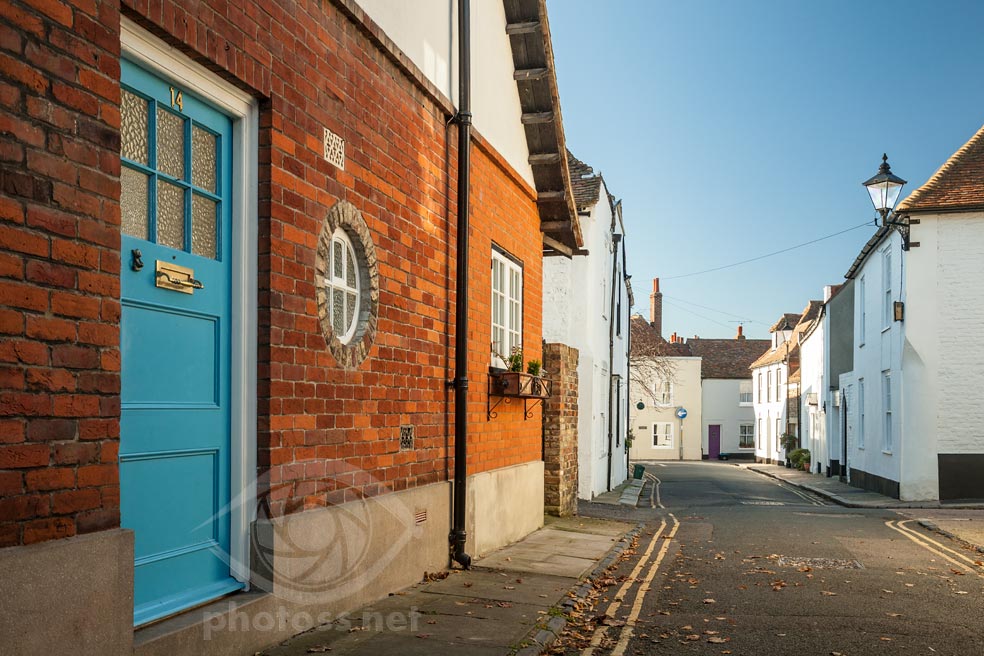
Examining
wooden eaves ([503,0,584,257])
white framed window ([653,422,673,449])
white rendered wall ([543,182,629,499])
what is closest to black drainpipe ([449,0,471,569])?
wooden eaves ([503,0,584,257])

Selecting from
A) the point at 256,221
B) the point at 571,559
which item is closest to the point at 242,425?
the point at 256,221

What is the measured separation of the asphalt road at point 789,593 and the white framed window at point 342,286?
2.79 m

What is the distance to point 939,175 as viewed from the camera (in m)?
20.8

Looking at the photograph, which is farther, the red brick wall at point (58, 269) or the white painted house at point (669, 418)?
the white painted house at point (669, 418)

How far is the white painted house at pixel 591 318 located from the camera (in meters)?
19.4

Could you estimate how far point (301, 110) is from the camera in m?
5.94

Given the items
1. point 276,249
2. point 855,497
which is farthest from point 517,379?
point 855,497

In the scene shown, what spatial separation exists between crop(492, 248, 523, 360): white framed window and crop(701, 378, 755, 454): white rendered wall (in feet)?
170

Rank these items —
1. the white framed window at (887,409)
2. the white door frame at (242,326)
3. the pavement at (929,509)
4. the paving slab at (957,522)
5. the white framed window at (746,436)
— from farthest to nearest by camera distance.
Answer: the white framed window at (746,436) < the white framed window at (887,409) < the pavement at (929,509) < the paving slab at (957,522) < the white door frame at (242,326)

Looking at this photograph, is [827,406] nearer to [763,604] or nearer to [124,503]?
[763,604]

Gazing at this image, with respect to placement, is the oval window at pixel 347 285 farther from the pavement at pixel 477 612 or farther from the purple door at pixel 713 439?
the purple door at pixel 713 439

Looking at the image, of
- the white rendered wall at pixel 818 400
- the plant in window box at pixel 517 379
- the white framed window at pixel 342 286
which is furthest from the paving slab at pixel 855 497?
the white framed window at pixel 342 286

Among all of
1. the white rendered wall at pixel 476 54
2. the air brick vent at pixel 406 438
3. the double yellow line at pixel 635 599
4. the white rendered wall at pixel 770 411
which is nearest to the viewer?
the double yellow line at pixel 635 599

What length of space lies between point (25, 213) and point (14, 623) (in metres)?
1.57
